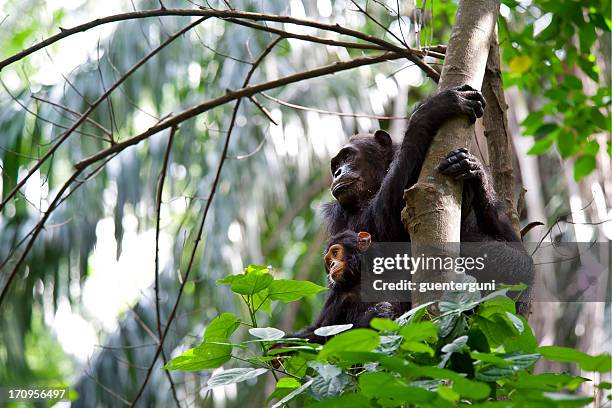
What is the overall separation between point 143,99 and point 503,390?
700cm

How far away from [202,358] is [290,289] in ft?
1.11

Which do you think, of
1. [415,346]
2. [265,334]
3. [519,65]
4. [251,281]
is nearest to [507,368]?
[415,346]

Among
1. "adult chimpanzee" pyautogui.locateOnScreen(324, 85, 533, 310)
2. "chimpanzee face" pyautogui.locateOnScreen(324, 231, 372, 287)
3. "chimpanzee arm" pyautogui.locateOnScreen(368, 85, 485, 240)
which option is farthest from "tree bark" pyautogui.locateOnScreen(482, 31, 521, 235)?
"chimpanzee face" pyautogui.locateOnScreen(324, 231, 372, 287)

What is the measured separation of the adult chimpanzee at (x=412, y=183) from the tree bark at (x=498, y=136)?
60mm

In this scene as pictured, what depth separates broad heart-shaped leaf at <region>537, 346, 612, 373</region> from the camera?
1.57 meters

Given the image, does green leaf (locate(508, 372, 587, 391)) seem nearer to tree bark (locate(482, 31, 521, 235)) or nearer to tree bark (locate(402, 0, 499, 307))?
tree bark (locate(402, 0, 499, 307))

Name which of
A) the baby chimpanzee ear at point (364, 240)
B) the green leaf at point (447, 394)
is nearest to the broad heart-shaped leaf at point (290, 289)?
the green leaf at point (447, 394)

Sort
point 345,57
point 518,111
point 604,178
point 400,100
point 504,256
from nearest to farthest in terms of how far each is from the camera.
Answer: point 504,256 < point 604,178 < point 518,111 < point 400,100 < point 345,57

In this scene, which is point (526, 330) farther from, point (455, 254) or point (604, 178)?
point (604, 178)

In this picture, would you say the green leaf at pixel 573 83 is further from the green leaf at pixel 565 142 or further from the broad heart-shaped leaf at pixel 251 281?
the broad heart-shaped leaf at pixel 251 281

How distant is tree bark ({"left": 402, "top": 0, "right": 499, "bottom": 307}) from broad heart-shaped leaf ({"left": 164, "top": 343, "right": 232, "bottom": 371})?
0.60m

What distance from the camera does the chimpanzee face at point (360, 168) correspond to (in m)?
4.30

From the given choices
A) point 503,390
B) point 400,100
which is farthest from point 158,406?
point 503,390

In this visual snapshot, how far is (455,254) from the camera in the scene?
230 cm
